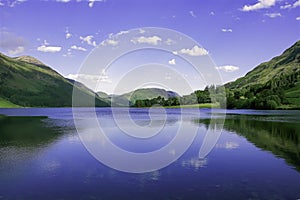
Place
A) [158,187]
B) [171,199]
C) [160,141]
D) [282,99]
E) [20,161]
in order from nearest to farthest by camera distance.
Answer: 1. [171,199]
2. [158,187]
3. [20,161]
4. [160,141]
5. [282,99]

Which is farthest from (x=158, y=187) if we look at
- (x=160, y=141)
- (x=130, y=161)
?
(x=160, y=141)

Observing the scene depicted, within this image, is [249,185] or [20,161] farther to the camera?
[20,161]

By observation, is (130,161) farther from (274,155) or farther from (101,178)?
(274,155)

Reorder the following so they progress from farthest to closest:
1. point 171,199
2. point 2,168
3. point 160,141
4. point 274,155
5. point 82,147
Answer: point 160,141
point 82,147
point 274,155
point 2,168
point 171,199

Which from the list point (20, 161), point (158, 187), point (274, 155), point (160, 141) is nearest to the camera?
point (158, 187)

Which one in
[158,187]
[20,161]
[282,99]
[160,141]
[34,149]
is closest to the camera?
[158,187]

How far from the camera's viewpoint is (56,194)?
60.8 ft

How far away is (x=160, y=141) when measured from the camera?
147 feet

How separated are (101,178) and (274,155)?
67.2ft

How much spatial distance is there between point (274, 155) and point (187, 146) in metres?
11.4

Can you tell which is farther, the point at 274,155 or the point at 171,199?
the point at 274,155

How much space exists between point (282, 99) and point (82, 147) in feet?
609

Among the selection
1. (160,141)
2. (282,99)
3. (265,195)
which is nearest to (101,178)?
(265,195)

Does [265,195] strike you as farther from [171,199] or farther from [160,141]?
[160,141]
